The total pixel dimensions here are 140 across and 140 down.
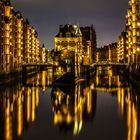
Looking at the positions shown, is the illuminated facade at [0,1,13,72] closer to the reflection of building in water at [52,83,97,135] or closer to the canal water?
the reflection of building in water at [52,83,97,135]

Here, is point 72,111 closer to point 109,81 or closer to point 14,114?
point 14,114

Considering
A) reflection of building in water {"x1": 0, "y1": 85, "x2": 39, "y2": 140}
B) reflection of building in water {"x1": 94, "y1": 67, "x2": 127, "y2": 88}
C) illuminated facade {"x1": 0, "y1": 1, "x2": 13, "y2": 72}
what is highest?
illuminated facade {"x1": 0, "y1": 1, "x2": 13, "y2": 72}

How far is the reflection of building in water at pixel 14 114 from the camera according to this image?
31.5 metres

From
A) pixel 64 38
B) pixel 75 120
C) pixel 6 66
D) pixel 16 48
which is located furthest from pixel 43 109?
pixel 64 38

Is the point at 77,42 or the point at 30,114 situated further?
the point at 77,42

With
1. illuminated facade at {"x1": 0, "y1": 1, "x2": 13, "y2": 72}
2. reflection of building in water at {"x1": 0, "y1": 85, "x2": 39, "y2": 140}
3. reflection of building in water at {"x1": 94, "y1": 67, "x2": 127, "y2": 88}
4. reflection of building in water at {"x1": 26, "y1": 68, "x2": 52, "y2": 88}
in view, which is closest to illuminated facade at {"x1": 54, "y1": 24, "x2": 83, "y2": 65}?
reflection of building in water at {"x1": 94, "y1": 67, "x2": 127, "y2": 88}

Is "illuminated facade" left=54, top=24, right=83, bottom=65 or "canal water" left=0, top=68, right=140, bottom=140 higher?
"illuminated facade" left=54, top=24, right=83, bottom=65

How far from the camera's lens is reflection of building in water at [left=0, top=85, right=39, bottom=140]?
31469mm

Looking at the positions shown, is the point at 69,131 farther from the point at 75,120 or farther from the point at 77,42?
the point at 77,42

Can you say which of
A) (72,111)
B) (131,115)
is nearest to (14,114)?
(72,111)

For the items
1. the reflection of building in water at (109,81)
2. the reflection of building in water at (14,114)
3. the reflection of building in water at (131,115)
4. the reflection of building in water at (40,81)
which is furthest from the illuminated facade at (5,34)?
the reflection of building in water at (131,115)

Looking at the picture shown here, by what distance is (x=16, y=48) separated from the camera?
105500mm

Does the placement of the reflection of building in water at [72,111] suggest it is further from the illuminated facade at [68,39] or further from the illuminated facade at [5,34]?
the illuminated facade at [68,39]

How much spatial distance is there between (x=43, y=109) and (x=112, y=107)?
9.35 metres
